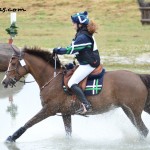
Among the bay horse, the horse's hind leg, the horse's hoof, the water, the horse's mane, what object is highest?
the horse's mane

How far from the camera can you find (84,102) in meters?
12.1

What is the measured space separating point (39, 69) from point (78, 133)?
5.05ft

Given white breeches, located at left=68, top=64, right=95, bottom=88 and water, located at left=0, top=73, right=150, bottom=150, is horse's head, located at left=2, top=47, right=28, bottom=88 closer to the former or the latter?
white breeches, located at left=68, top=64, right=95, bottom=88

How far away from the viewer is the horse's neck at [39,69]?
12.6 meters

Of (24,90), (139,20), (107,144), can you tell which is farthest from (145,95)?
(139,20)

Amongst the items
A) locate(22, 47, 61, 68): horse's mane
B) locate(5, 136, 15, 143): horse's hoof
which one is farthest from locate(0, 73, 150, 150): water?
locate(22, 47, 61, 68): horse's mane

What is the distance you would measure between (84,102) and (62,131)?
1541 millimetres

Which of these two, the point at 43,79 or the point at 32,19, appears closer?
the point at 43,79

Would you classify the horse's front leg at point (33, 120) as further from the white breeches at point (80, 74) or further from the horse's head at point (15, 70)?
the horse's head at point (15, 70)

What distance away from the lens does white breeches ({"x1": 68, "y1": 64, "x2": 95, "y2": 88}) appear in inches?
480

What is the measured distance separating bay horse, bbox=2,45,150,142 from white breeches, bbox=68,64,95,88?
0.30 m

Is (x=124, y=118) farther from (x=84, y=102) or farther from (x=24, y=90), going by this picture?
(x=24, y=90)

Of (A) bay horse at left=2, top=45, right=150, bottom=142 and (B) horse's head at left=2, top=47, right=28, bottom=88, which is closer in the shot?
(A) bay horse at left=2, top=45, right=150, bottom=142

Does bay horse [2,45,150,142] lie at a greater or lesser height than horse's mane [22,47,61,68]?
lesser
